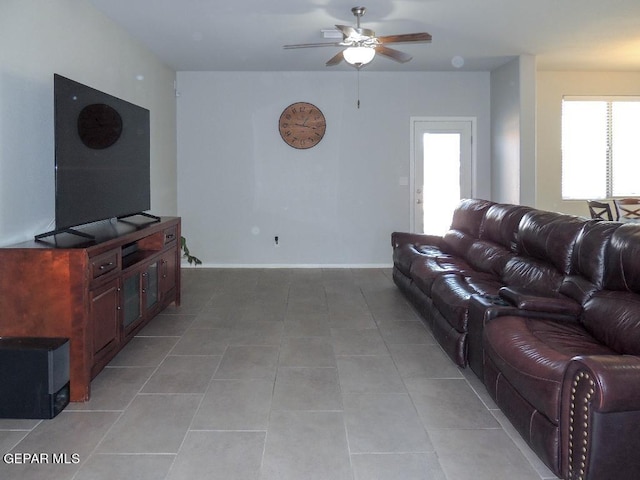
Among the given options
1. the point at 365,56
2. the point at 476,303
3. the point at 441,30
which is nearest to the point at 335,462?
the point at 476,303

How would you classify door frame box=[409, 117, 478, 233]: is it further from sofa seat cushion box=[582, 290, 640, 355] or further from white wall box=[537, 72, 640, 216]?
sofa seat cushion box=[582, 290, 640, 355]

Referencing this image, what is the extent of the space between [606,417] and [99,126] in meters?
3.51

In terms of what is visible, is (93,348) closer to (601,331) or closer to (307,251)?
(601,331)

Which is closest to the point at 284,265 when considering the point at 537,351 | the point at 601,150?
the point at 601,150

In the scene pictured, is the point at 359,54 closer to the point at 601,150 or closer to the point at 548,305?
the point at 548,305

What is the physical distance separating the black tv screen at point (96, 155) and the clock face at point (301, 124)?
2771 millimetres

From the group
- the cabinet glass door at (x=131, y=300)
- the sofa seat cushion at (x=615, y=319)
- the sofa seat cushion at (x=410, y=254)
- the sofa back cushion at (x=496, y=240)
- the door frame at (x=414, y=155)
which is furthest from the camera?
the door frame at (x=414, y=155)

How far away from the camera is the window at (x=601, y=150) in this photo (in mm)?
8023

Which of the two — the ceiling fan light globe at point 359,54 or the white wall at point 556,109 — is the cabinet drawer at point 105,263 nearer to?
the ceiling fan light globe at point 359,54

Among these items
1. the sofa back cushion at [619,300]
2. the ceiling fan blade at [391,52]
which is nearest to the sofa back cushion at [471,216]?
the ceiling fan blade at [391,52]

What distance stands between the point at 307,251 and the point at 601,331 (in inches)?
203

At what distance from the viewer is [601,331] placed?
2.71 meters

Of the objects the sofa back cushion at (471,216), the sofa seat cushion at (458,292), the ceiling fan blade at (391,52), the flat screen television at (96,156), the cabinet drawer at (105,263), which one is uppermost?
the ceiling fan blade at (391,52)

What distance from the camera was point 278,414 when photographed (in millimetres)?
2838
